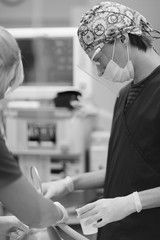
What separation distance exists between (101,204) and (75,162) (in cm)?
182

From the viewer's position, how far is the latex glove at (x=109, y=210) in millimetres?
1289

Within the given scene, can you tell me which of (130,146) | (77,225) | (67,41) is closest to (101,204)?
(130,146)

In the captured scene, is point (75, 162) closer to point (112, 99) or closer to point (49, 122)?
point (49, 122)

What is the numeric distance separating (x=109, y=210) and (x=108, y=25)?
57 centimetres

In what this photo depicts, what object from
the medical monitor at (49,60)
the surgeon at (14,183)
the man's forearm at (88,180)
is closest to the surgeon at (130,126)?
the man's forearm at (88,180)

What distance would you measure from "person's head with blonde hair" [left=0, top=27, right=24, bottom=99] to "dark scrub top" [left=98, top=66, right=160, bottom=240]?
1.43 ft

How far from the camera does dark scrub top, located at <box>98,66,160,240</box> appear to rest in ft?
4.33

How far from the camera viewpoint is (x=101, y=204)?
132 centimetres

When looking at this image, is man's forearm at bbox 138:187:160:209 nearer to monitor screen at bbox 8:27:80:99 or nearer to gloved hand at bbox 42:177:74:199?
gloved hand at bbox 42:177:74:199

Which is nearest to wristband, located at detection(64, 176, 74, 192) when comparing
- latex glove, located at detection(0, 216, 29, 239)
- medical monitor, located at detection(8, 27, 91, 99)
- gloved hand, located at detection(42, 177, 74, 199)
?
gloved hand, located at detection(42, 177, 74, 199)

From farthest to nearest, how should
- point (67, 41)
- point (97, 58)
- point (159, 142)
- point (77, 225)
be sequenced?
1. point (67, 41)
2. point (77, 225)
3. point (97, 58)
4. point (159, 142)

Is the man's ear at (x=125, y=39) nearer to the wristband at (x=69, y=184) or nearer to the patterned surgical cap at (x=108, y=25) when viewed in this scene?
the patterned surgical cap at (x=108, y=25)

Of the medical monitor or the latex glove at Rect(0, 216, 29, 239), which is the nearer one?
the latex glove at Rect(0, 216, 29, 239)

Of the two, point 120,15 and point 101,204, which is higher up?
point 120,15
